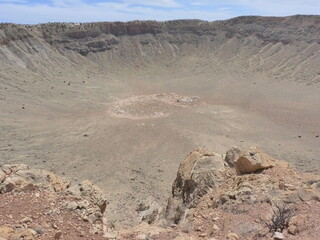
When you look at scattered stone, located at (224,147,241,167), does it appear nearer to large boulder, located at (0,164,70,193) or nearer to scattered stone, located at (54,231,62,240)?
large boulder, located at (0,164,70,193)

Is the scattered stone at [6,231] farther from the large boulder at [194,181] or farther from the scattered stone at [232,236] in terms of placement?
the large boulder at [194,181]

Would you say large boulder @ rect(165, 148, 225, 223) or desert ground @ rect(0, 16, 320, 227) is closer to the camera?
large boulder @ rect(165, 148, 225, 223)

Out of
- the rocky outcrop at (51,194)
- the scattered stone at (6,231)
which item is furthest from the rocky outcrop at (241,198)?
the scattered stone at (6,231)

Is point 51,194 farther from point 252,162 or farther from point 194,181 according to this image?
point 252,162

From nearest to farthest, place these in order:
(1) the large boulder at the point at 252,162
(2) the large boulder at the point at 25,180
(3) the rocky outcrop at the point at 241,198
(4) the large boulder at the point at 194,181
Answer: (3) the rocky outcrop at the point at 241,198 → (2) the large boulder at the point at 25,180 → (1) the large boulder at the point at 252,162 → (4) the large boulder at the point at 194,181

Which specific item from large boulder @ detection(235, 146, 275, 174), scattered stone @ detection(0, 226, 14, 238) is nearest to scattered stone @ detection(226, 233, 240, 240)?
large boulder @ detection(235, 146, 275, 174)

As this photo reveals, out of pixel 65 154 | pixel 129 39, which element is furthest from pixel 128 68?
pixel 65 154
